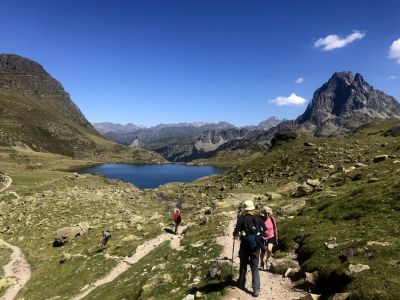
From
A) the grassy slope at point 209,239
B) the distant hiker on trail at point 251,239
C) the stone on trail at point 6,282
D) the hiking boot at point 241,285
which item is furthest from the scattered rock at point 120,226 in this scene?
the distant hiker on trail at point 251,239

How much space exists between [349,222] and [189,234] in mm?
18173

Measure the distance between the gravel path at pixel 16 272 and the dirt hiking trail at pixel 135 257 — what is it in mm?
9036

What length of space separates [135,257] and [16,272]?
14.8 metres

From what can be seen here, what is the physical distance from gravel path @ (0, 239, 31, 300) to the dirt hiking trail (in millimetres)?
9036

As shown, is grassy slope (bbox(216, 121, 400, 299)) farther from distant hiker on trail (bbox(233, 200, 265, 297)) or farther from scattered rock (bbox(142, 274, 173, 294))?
scattered rock (bbox(142, 274, 173, 294))

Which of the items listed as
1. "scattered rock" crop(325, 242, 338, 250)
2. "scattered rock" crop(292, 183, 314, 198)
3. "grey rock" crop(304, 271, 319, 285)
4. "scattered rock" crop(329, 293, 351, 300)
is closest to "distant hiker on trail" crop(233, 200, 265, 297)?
"grey rock" crop(304, 271, 319, 285)

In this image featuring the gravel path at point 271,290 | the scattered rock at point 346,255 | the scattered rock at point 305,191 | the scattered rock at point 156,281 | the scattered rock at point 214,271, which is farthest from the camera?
the scattered rock at point 305,191

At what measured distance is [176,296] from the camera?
2189 cm

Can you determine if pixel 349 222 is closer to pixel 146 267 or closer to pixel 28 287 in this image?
pixel 146 267

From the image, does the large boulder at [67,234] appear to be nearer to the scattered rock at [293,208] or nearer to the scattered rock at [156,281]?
the scattered rock at [293,208]

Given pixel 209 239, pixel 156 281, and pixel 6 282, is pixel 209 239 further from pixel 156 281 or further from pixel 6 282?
pixel 6 282

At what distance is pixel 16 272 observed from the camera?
42.3 m

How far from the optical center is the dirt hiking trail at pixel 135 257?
106 feet

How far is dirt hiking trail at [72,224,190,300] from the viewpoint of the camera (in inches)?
1268
